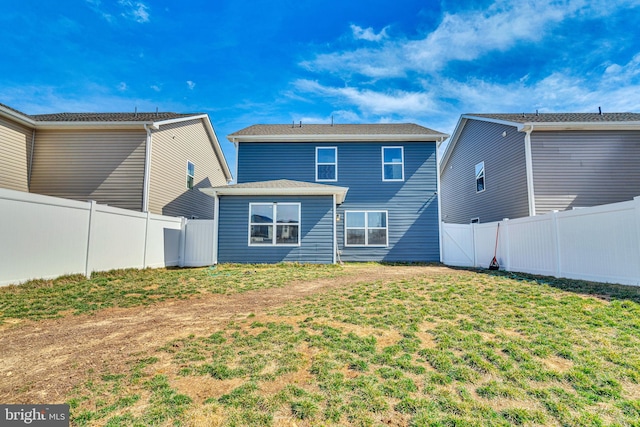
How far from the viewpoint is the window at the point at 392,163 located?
1350 cm

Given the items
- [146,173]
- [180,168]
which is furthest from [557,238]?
[180,168]

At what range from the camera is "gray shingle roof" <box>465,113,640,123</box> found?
11.3 m

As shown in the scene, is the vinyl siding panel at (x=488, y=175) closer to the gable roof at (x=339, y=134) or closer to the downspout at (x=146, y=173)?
the gable roof at (x=339, y=134)

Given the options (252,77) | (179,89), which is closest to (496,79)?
(252,77)

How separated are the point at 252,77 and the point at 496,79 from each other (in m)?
12.2

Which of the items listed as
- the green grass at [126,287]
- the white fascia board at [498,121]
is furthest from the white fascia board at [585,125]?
the green grass at [126,287]

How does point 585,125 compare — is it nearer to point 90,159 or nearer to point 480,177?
point 480,177

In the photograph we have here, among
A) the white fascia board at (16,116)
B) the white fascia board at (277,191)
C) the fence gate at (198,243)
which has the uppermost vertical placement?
the white fascia board at (16,116)

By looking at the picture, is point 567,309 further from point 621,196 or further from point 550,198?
point 621,196

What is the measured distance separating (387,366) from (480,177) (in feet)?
45.7

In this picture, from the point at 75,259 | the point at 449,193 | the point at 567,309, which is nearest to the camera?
the point at 567,309

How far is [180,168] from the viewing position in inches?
525

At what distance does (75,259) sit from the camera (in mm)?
7090

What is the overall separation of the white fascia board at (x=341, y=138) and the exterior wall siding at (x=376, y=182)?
Result: 20cm
